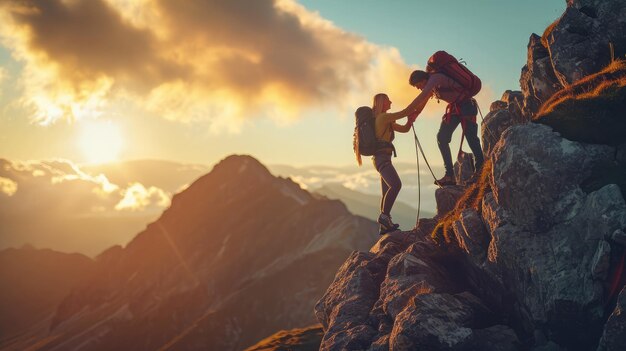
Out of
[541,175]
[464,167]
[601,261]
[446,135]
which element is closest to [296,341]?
[464,167]

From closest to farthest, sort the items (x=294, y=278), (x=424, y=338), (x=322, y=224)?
(x=424, y=338), (x=294, y=278), (x=322, y=224)

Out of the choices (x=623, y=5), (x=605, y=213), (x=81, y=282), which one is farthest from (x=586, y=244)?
(x=81, y=282)

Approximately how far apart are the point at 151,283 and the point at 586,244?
154 metres

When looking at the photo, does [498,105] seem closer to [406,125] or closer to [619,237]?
[406,125]

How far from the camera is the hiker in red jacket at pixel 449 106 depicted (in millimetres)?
14508

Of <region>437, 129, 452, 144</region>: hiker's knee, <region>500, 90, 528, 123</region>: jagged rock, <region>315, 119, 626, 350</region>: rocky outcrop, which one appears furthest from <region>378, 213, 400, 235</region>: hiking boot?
<region>500, 90, 528, 123</region>: jagged rock

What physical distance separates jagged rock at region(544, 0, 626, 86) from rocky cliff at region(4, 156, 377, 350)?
4323 inches

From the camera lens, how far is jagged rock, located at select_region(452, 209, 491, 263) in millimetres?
12109

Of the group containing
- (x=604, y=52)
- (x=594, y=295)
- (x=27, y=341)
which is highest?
(x=604, y=52)

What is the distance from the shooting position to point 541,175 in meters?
10.5

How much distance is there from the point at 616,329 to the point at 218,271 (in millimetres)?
139692

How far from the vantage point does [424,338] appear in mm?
10125

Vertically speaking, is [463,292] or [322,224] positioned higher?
[322,224]

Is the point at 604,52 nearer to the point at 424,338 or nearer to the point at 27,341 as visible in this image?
the point at 424,338
